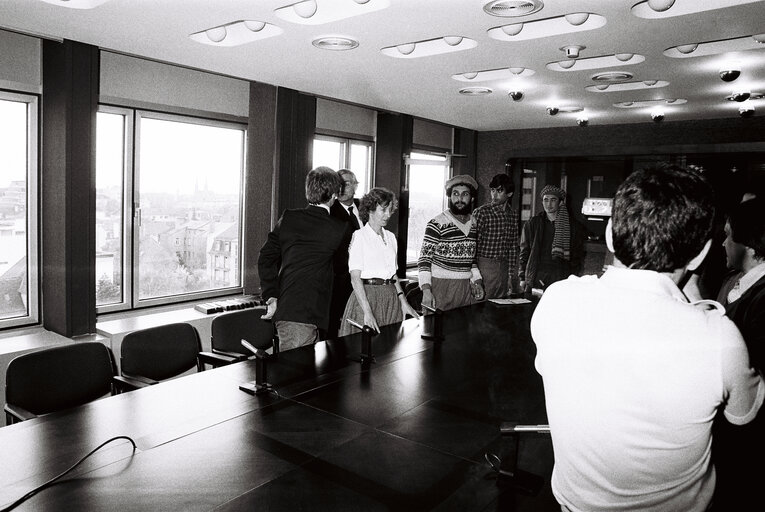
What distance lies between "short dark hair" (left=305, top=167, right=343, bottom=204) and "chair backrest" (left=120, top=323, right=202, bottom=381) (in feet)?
3.04

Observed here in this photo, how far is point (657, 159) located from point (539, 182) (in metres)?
1.33

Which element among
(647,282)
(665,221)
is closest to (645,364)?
(647,282)

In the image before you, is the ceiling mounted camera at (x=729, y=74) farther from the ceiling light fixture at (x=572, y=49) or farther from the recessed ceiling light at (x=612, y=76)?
the ceiling light fixture at (x=572, y=49)

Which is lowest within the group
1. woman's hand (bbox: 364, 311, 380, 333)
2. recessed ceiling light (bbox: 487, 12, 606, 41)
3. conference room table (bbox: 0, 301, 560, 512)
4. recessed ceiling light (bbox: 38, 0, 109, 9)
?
conference room table (bbox: 0, 301, 560, 512)

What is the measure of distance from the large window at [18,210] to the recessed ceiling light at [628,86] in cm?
404

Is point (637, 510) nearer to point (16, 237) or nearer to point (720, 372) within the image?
point (720, 372)

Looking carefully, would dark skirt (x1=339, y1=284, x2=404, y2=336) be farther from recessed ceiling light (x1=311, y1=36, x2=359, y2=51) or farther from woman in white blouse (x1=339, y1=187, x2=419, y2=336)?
recessed ceiling light (x1=311, y1=36, x2=359, y2=51)

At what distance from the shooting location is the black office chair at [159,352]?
104 inches

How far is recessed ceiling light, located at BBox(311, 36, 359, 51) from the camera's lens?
→ 3303mm

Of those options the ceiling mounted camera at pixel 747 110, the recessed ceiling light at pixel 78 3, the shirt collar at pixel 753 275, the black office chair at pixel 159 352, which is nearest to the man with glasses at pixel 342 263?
the black office chair at pixel 159 352

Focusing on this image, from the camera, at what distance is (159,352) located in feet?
9.14

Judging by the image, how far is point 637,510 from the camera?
3.26 ft

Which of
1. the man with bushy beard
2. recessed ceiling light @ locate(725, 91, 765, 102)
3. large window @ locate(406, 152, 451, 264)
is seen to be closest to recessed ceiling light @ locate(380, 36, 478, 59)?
the man with bushy beard

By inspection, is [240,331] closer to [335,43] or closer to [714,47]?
[335,43]
